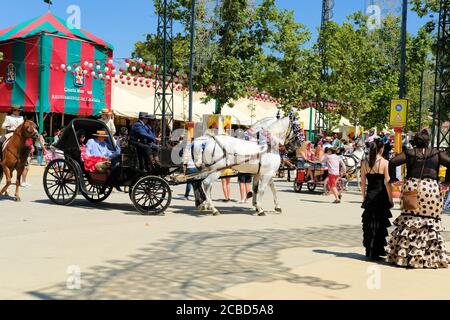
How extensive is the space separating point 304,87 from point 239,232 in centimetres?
2857

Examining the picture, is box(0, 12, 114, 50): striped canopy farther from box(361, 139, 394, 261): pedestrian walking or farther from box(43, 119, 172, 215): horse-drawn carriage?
box(361, 139, 394, 261): pedestrian walking

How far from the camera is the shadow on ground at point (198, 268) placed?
20.4 ft

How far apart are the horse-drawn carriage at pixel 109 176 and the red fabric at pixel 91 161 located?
82 mm

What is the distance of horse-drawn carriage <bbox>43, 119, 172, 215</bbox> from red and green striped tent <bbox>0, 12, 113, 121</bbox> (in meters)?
16.3

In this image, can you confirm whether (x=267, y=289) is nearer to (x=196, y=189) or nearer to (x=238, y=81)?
(x=196, y=189)

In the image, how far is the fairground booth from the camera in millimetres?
Answer: 29406

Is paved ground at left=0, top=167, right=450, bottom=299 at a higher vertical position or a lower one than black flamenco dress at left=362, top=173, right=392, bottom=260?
lower

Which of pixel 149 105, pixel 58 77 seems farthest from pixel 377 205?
pixel 149 105

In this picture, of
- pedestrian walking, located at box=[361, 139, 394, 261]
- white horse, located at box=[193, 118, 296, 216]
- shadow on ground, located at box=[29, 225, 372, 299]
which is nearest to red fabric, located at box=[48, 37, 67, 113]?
white horse, located at box=[193, 118, 296, 216]

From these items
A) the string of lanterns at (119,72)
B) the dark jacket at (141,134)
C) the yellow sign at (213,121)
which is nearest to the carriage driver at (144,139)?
the dark jacket at (141,134)

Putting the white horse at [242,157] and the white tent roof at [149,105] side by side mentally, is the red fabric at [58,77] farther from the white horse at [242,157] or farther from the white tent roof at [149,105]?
the white horse at [242,157]

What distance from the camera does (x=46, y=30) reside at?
29703 millimetres

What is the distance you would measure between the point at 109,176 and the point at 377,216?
6284mm

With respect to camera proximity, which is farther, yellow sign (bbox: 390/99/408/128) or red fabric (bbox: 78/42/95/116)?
red fabric (bbox: 78/42/95/116)
